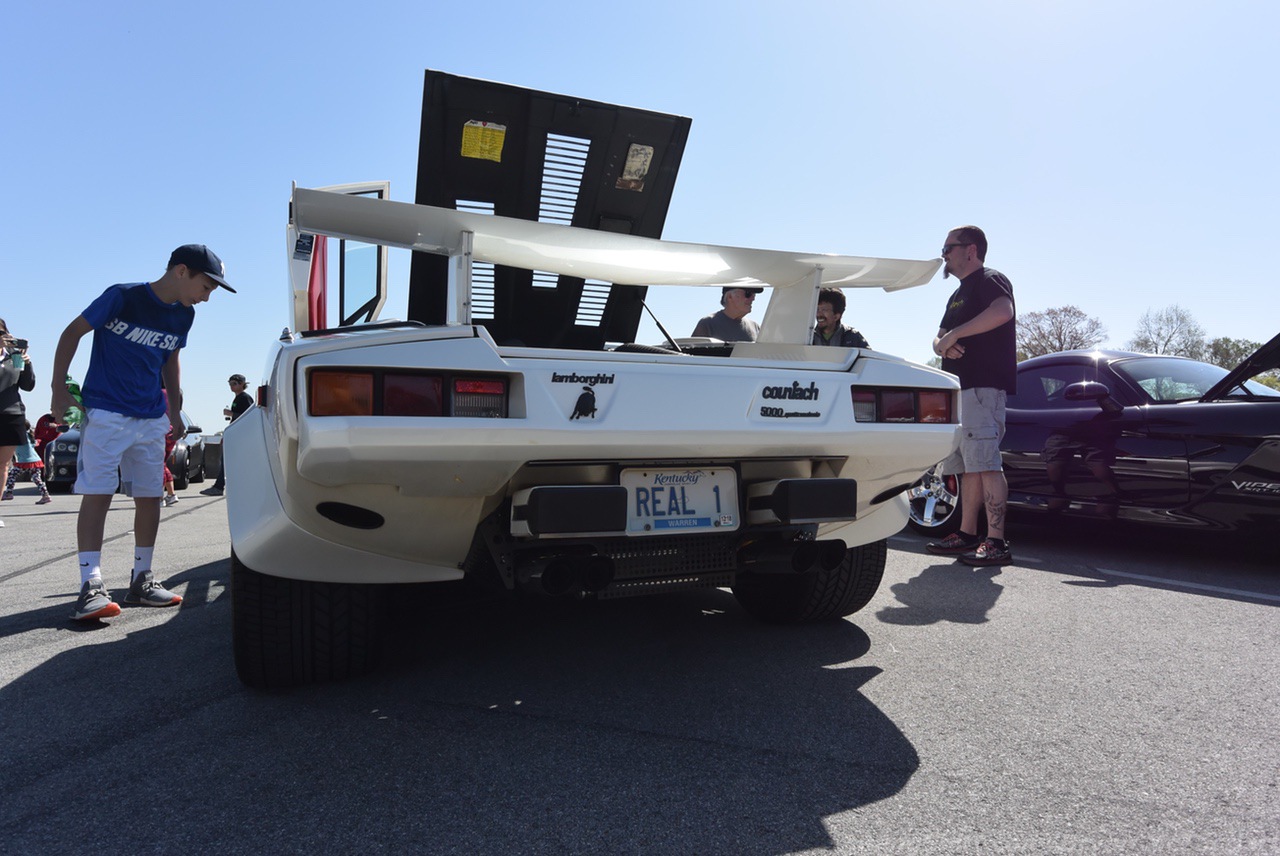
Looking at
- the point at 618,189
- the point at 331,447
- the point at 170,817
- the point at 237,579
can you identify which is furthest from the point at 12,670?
the point at 618,189

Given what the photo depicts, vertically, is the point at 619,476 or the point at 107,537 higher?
the point at 619,476

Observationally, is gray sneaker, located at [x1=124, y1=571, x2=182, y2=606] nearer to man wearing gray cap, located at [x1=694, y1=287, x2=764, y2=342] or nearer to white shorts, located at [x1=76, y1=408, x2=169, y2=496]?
white shorts, located at [x1=76, y1=408, x2=169, y2=496]

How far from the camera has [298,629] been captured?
2.52 metres

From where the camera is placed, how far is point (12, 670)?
2.81 meters

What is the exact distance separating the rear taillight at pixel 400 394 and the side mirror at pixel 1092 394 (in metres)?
4.02

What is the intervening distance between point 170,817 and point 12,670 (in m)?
1.55

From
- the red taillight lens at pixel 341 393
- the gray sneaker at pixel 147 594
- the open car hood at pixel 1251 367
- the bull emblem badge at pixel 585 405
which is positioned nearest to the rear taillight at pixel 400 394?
the red taillight lens at pixel 341 393

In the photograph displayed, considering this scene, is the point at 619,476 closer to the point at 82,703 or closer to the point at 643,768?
the point at 643,768

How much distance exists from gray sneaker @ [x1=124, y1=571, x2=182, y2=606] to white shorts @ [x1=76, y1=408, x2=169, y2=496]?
1.31 feet

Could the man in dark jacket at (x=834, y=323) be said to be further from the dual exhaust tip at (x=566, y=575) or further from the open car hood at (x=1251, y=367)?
the dual exhaust tip at (x=566, y=575)

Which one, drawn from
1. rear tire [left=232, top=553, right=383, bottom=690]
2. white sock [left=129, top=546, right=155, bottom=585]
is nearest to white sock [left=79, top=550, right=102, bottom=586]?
white sock [left=129, top=546, right=155, bottom=585]

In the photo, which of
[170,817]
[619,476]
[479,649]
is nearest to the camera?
[170,817]

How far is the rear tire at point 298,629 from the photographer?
2.47 m

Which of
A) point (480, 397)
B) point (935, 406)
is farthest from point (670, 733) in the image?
point (935, 406)
